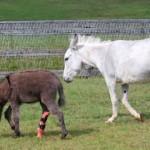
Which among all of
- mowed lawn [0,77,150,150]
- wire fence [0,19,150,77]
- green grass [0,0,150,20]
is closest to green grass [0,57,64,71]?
wire fence [0,19,150,77]

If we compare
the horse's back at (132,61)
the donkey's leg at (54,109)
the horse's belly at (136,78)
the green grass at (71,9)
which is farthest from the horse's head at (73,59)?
the green grass at (71,9)

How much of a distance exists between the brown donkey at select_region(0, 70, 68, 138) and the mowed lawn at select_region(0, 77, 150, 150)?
0.33 m

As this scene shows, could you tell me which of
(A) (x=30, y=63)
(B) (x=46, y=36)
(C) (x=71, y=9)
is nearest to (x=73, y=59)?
(A) (x=30, y=63)

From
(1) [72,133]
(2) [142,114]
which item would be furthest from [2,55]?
(1) [72,133]

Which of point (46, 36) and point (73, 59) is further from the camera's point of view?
point (46, 36)

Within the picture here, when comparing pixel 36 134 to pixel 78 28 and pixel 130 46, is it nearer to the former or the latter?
pixel 130 46

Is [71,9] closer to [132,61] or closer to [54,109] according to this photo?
[132,61]

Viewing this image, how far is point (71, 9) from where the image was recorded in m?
51.9

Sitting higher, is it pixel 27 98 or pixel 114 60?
pixel 114 60

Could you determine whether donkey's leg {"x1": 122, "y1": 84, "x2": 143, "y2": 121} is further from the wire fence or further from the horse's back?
the wire fence

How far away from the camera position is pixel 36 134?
11219 mm

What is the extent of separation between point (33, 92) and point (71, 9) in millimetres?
41635

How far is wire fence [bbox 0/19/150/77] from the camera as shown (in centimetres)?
Result: 1989

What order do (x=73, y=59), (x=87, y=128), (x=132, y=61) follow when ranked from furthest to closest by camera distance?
(x=73, y=59)
(x=132, y=61)
(x=87, y=128)
